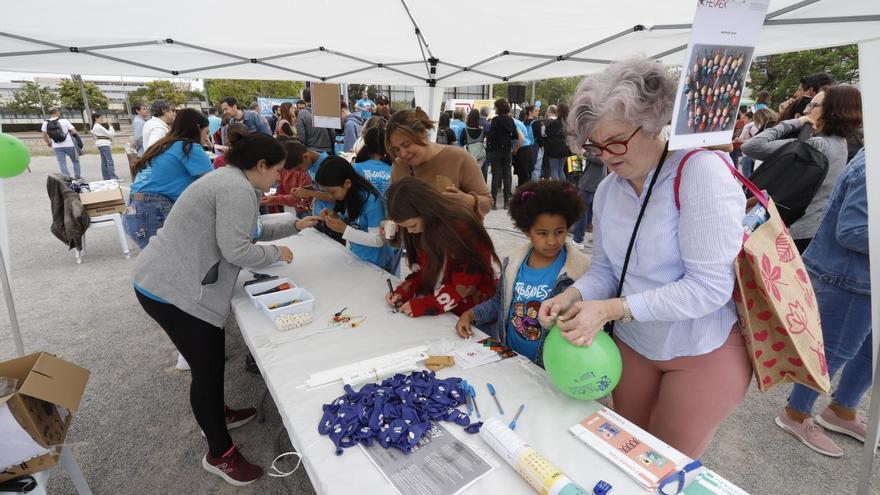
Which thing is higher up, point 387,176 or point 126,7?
point 126,7

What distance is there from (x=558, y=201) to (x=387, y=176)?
1619 mm

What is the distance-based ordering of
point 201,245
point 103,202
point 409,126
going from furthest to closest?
1. point 103,202
2. point 409,126
3. point 201,245

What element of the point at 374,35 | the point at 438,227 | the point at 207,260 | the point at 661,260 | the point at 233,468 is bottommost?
the point at 233,468

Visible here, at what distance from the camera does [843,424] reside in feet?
7.09

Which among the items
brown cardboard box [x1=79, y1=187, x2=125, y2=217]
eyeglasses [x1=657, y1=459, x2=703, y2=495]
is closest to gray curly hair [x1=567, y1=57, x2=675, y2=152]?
eyeglasses [x1=657, y1=459, x2=703, y2=495]

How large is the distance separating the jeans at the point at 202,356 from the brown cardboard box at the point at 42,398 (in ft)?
1.11

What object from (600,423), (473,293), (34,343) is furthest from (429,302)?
(34,343)

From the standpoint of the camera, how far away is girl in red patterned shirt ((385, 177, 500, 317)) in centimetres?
182

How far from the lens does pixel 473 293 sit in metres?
1.92

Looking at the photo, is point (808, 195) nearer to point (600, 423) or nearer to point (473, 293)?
point (473, 293)

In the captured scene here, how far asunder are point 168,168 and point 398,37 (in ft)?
6.17

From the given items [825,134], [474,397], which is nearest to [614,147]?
[474,397]

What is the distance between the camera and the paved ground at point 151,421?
6.31ft

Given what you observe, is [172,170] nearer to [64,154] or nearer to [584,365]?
[584,365]
